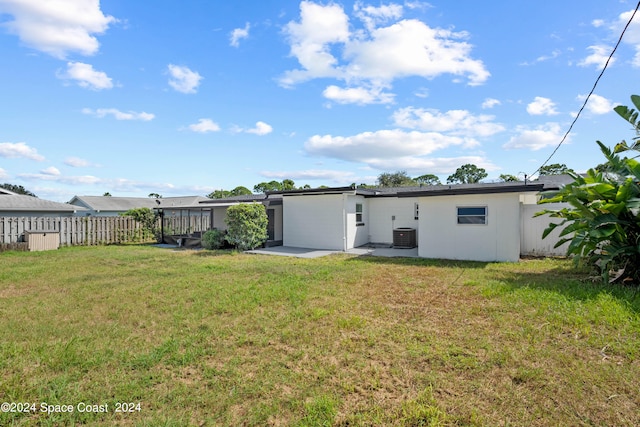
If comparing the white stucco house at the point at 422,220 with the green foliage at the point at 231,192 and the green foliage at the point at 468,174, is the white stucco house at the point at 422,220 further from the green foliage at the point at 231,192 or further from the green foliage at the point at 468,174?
the green foliage at the point at 468,174

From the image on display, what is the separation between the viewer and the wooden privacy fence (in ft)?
46.0

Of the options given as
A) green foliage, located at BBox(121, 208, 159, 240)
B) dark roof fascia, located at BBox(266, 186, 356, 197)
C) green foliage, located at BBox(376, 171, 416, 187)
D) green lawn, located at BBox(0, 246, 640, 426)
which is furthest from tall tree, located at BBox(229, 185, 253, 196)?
green lawn, located at BBox(0, 246, 640, 426)

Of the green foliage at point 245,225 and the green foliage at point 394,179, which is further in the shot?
the green foliage at point 394,179

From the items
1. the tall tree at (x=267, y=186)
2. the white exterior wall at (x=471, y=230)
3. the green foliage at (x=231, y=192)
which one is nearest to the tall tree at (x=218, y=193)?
the green foliage at (x=231, y=192)

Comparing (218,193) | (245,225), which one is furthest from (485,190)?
(218,193)

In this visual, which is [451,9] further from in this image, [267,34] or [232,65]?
[232,65]

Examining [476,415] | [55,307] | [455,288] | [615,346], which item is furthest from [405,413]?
[55,307]

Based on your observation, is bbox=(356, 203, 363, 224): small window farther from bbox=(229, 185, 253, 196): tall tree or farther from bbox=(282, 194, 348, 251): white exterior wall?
bbox=(229, 185, 253, 196): tall tree

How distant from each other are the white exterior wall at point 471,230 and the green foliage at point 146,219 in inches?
588

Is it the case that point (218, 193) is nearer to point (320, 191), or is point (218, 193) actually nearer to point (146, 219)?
point (146, 219)

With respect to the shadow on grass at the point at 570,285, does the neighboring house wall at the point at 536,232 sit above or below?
above

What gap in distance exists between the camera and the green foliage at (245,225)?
44.5ft

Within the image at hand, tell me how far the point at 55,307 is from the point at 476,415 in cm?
694

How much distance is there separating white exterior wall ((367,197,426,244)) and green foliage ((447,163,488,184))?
149ft
